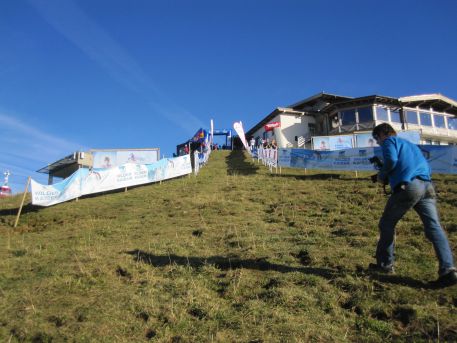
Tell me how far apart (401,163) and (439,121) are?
46.9m

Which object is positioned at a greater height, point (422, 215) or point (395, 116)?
point (395, 116)

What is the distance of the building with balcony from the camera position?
139 feet

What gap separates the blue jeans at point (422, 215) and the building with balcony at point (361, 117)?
1460 inches

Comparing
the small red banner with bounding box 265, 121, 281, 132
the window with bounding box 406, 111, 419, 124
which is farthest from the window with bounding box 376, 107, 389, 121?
the small red banner with bounding box 265, 121, 281, 132

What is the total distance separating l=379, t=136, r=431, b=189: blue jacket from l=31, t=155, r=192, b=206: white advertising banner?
1551 centimetres

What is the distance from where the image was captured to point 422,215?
5148 mm

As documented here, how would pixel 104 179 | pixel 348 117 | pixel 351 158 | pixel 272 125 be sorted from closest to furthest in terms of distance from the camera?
pixel 351 158
pixel 104 179
pixel 348 117
pixel 272 125

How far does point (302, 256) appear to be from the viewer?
6.66 metres

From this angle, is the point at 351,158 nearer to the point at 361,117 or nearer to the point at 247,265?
the point at 247,265

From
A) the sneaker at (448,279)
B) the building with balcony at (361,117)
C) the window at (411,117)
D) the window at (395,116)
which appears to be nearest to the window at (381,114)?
the building with balcony at (361,117)

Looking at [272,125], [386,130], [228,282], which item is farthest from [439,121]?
[228,282]

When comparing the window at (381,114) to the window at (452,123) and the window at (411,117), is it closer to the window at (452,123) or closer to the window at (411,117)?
the window at (411,117)

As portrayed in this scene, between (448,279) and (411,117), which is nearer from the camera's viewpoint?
(448,279)

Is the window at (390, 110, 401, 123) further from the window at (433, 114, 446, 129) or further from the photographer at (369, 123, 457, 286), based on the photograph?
the photographer at (369, 123, 457, 286)
